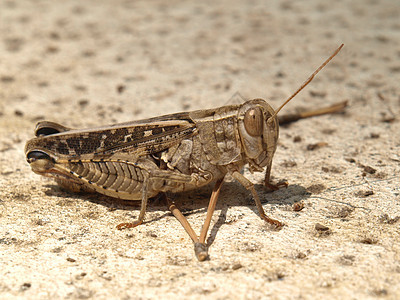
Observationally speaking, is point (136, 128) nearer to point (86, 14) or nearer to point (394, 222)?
point (394, 222)

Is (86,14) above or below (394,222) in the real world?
above

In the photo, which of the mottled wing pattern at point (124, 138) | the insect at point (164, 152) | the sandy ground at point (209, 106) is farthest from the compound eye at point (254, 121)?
the sandy ground at point (209, 106)

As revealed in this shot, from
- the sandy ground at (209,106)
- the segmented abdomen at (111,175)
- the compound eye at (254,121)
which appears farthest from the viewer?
the segmented abdomen at (111,175)

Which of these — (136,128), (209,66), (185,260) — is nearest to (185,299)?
(185,260)

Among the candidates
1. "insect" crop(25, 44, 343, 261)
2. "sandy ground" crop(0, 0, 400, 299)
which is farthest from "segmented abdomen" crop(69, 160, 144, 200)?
"sandy ground" crop(0, 0, 400, 299)

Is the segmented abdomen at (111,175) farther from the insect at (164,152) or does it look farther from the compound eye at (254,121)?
the compound eye at (254,121)

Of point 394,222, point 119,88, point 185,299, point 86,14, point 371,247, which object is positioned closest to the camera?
point 185,299

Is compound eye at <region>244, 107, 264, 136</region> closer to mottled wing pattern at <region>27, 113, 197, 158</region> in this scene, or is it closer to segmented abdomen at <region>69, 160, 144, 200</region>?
mottled wing pattern at <region>27, 113, 197, 158</region>
